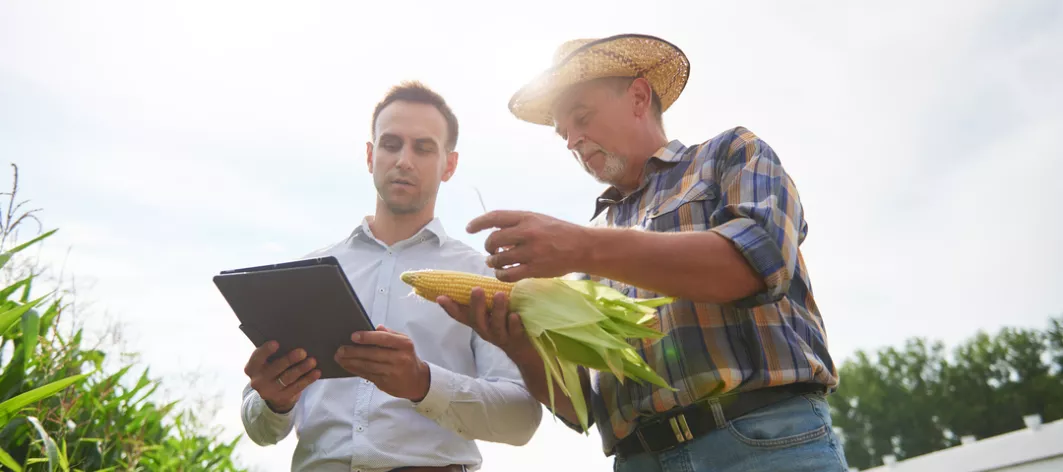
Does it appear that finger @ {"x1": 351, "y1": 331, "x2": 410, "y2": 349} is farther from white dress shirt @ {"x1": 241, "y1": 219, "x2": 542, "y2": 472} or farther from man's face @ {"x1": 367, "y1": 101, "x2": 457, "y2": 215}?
man's face @ {"x1": 367, "y1": 101, "x2": 457, "y2": 215}

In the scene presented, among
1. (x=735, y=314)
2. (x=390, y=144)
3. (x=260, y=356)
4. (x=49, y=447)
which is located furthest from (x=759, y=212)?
(x=49, y=447)

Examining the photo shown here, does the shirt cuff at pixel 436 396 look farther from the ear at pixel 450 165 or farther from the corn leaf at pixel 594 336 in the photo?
the ear at pixel 450 165

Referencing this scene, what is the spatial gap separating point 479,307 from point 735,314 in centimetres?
82

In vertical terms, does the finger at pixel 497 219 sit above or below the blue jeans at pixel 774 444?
above

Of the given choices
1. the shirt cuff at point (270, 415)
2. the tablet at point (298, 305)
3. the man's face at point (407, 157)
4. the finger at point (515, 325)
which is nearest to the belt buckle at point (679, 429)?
the finger at point (515, 325)

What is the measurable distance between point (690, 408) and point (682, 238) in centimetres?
63

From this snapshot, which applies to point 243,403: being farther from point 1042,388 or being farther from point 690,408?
point 1042,388

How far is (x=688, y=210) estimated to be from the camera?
229cm

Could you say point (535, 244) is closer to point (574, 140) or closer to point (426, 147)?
point (574, 140)

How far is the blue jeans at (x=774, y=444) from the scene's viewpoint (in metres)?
1.92

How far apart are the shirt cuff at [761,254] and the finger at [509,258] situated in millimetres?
559

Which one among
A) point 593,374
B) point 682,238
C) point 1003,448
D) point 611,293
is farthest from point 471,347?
point 1003,448

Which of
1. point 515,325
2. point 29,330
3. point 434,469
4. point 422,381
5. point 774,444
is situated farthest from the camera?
point 29,330

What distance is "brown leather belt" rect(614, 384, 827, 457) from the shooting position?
2014 millimetres
